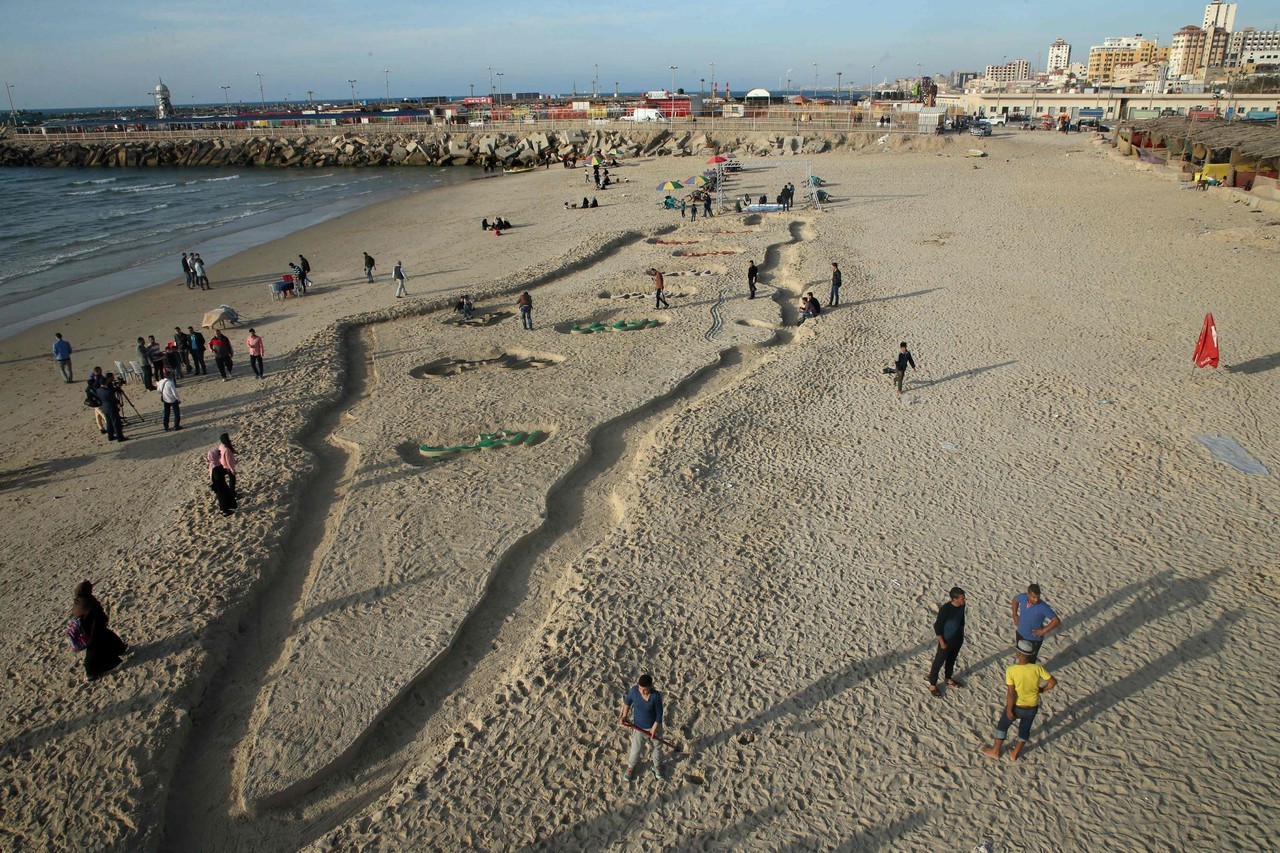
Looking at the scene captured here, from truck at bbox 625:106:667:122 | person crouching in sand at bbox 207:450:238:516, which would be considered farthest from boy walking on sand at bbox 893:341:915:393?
truck at bbox 625:106:667:122

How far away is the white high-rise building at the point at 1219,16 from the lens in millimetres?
182250

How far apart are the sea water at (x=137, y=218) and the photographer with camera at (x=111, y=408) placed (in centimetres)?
1237

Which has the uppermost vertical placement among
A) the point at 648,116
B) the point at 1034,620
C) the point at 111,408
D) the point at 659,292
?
the point at 648,116

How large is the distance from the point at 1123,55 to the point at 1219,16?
2514cm

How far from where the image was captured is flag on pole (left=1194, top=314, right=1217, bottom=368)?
14172 mm

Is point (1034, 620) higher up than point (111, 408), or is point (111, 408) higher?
point (111, 408)

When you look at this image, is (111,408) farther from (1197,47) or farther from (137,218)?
(1197,47)

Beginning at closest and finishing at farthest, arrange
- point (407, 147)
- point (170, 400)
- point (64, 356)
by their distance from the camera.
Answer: point (170, 400) → point (64, 356) → point (407, 147)

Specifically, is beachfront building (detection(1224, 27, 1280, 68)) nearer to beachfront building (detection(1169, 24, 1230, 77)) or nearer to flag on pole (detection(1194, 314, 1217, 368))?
beachfront building (detection(1169, 24, 1230, 77))

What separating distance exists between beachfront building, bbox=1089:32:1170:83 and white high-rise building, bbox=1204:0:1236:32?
937 centimetres

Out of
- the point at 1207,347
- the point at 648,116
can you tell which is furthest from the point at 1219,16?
the point at 1207,347

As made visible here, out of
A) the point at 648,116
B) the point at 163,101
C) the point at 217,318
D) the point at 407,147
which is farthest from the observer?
the point at 163,101

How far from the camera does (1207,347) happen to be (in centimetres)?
1429

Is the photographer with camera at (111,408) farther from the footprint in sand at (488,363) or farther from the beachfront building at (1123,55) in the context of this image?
the beachfront building at (1123,55)
